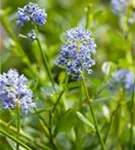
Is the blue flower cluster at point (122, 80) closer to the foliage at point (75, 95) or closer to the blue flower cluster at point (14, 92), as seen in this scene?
the foliage at point (75, 95)

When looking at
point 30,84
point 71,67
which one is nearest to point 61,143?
point 30,84

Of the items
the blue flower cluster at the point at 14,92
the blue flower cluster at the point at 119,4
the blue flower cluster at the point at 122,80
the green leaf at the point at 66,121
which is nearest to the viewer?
the blue flower cluster at the point at 14,92

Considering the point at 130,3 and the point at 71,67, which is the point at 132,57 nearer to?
the point at 130,3

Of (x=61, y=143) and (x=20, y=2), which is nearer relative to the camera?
(x=61, y=143)

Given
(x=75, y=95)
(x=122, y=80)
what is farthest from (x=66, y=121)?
(x=75, y=95)

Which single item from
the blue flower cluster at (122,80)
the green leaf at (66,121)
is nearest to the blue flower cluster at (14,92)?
the green leaf at (66,121)

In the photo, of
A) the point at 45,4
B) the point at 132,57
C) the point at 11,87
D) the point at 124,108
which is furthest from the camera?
the point at 45,4

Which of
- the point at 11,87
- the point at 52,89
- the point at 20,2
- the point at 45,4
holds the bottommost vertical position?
the point at 11,87
